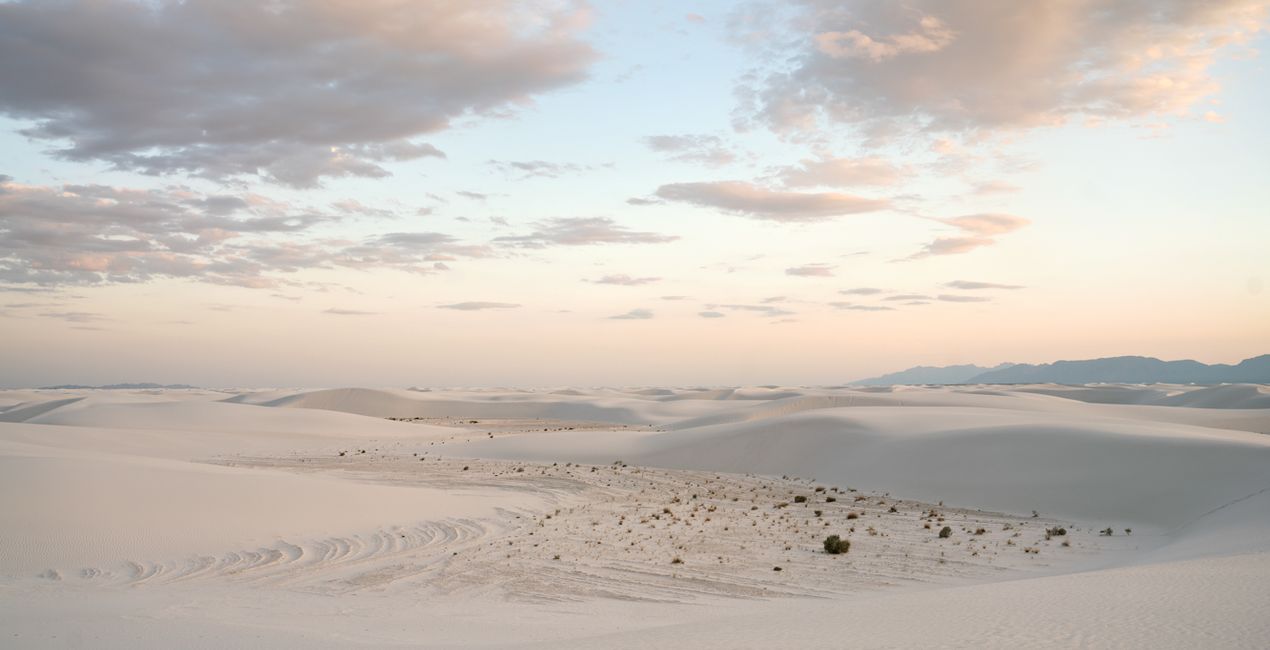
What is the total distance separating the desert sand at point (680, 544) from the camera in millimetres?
8531

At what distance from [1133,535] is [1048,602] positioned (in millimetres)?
9182

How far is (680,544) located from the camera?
15383mm

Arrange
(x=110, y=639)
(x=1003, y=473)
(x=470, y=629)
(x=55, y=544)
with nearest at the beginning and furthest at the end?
1. (x=110, y=639)
2. (x=470, y=629)
3. (x=55, y=544)
4. (x=1003, y=473)

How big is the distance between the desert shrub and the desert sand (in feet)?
0.79

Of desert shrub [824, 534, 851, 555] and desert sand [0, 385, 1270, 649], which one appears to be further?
desert shrub [824, 534, 851, 555]

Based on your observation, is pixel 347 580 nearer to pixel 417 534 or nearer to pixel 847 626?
pixel 417 534

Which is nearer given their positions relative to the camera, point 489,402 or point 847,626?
point 847,626

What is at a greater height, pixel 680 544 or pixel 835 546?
pixel 835 546

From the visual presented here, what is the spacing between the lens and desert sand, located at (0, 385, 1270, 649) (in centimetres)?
853

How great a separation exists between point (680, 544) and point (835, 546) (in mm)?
2847

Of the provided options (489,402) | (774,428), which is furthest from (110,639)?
(489,402)

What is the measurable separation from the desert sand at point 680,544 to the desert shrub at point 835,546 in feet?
0.79

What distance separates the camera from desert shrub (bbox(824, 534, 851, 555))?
1457 centimetres

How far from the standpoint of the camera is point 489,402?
8894 centimetres
